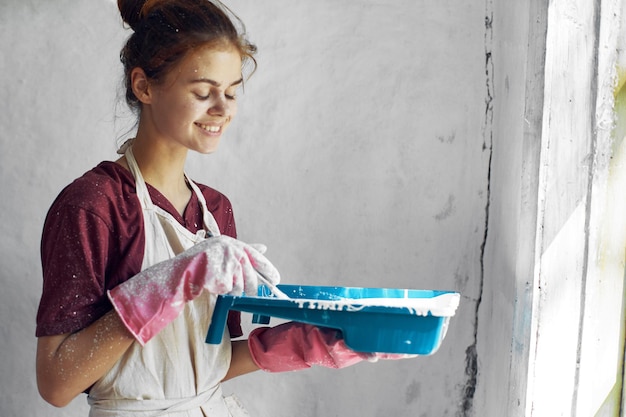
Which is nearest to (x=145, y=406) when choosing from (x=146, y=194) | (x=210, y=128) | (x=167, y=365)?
(x=167, y=365)

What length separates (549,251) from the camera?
62.2 inches

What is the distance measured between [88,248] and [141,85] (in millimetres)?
335

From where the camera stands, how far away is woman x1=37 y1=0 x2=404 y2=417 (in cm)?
124

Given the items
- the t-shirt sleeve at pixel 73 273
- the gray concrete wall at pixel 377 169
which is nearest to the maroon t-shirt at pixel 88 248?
the t-shirt sleeve at pixel 73 273

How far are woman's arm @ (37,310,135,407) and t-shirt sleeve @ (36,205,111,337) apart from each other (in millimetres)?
23

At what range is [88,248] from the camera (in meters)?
1.27

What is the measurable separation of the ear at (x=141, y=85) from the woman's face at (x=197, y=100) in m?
0.01

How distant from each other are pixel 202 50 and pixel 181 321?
485 millimetres

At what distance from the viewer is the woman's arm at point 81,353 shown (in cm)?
123

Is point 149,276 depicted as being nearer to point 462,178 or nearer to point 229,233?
point 229,233

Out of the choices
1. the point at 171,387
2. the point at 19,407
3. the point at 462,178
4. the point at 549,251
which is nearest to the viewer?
the point at 171,387

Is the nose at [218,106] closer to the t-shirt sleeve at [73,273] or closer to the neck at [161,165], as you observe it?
the neck at [161,165]

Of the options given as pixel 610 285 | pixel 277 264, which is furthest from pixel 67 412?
pixel 610 285

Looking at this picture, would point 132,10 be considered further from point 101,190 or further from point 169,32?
point 101,190
